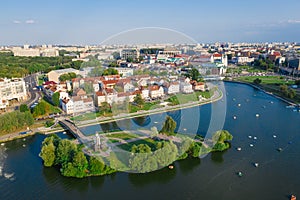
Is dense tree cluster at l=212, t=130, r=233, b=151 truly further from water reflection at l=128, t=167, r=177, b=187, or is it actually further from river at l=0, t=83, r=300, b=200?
water reflection at l=128, t=167, r=177, b=187

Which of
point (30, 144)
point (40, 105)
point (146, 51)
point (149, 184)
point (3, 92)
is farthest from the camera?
point (146, 51)

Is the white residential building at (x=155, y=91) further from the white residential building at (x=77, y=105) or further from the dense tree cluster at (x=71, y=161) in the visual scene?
the dense tree cluster at (x=71, y=161)

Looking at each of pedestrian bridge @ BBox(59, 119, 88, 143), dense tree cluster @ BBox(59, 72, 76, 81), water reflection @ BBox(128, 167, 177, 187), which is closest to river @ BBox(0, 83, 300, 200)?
water reflection @ BBox(128, 167, 177, 187)

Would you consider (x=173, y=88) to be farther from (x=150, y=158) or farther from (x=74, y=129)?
(x=150, y=158)

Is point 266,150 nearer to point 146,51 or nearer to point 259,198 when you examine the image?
point 259,198

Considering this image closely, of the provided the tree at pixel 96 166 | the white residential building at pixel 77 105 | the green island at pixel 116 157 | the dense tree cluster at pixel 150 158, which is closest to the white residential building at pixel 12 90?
the white residential building at pixel 77 105

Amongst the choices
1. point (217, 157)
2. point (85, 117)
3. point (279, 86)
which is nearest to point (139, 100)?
point (85, 117)

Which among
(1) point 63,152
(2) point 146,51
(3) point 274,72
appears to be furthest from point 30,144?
(2) point 146,51
